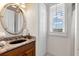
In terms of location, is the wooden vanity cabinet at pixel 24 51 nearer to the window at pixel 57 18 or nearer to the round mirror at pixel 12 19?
the round mirror at pixel 12 19

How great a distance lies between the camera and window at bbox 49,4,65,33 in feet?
3.72

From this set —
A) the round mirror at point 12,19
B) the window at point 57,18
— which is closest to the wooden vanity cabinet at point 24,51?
the round mirror at point 12,19

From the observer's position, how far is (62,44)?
1149 mm

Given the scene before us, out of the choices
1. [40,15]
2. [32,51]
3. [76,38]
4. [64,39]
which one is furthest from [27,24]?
[76,38]

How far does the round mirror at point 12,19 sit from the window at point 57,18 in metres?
0.30

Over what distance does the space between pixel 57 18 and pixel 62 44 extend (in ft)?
0.91

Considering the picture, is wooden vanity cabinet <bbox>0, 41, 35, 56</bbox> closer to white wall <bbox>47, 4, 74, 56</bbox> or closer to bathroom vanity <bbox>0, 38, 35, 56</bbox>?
bathroom vanity <bbox>0, 38, 35, 56</bbox>

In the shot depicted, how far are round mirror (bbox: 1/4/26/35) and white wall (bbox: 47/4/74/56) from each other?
341 millimetres

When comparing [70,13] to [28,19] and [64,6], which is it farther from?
[28,19]

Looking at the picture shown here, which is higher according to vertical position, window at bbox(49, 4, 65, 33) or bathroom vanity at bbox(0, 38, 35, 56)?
window at bbox(49, 4, 65, 33)

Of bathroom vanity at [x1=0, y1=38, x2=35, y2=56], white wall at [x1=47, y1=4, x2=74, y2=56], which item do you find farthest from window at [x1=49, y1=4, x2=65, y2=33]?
bathroom vanity at [x1=0, y1=38, x2=35, y2=56]

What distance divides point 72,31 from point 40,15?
37cm

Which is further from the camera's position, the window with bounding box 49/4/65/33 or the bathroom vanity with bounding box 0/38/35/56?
the window with bounding box 49/4/65/33

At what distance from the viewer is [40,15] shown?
1.15 m
